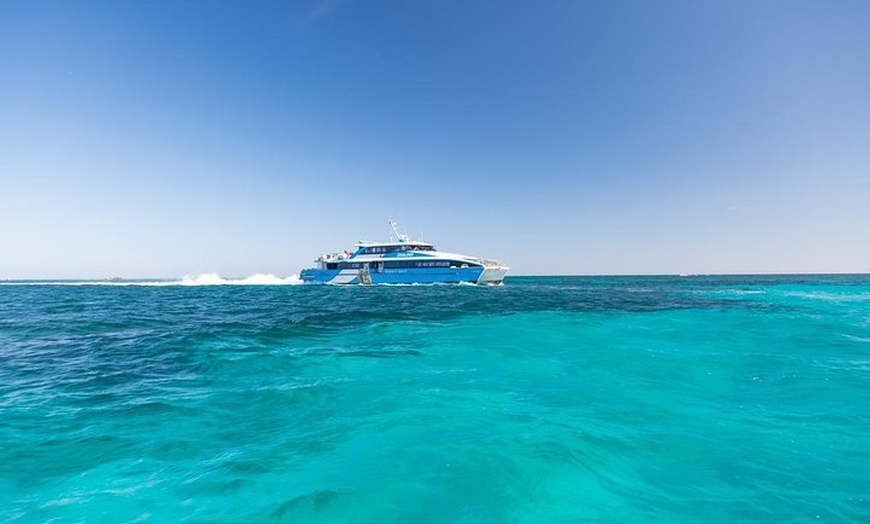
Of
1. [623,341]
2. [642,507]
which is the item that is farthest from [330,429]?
[623,341]

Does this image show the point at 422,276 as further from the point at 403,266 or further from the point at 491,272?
the point at 491,272

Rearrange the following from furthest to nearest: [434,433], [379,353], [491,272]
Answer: [491,272], [379,353], [434,433]

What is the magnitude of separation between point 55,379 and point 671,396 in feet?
42.5

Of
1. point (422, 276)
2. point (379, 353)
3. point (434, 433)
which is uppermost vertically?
point (422, 276)

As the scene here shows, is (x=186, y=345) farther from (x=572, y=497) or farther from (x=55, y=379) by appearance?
(x=572, y=497)

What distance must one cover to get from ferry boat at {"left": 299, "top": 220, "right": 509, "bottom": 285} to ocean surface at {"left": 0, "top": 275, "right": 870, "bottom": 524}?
4144 cm

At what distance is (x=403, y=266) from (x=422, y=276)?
131 inches

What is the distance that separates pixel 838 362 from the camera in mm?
9969

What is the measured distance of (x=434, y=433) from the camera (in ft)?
19.0

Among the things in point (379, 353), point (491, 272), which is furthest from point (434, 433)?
point (491, 272)

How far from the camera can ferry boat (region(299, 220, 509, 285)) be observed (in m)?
53.8

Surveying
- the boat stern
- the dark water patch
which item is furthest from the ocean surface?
the boat stern

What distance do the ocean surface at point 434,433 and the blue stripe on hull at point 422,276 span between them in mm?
41152

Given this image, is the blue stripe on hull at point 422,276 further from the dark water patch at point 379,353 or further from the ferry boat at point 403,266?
the dark water patch at point 379,353
